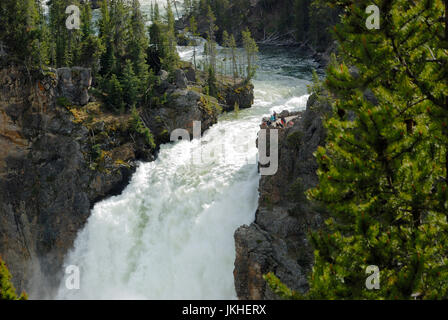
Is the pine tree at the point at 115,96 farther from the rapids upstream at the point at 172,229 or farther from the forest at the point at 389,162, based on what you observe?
the forest at the point at 389,162

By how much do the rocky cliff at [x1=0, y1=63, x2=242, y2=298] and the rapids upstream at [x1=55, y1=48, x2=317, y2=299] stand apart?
1.53 meters

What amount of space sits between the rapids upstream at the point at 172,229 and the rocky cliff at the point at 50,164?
1526 millimetres

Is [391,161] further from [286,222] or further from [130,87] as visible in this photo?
[130,87]

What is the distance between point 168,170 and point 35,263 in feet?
43.0

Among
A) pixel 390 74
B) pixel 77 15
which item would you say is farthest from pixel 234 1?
pixel 390 74

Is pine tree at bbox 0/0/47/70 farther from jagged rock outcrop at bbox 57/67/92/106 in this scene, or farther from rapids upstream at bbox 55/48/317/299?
rapids upstream at bbox 55/48/317/299

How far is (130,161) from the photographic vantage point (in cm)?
3506

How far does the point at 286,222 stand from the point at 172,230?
30.5 ft

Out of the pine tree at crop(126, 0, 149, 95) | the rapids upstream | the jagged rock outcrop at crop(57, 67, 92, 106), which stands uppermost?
the pine tree at crop(126, 0, 149, 95)

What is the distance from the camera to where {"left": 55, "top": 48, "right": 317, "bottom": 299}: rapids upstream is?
89.5ft

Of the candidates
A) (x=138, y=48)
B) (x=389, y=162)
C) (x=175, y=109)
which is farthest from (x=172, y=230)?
(x=389, y=162)

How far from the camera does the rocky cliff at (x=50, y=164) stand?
32031 mm

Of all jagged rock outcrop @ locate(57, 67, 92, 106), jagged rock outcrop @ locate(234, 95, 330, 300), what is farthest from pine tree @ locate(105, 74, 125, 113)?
jagged rock outcrop @ locate(234, 95, 330, 300)

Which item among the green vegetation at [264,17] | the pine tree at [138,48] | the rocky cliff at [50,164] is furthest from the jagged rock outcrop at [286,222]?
the green vegetation at [264,17]
